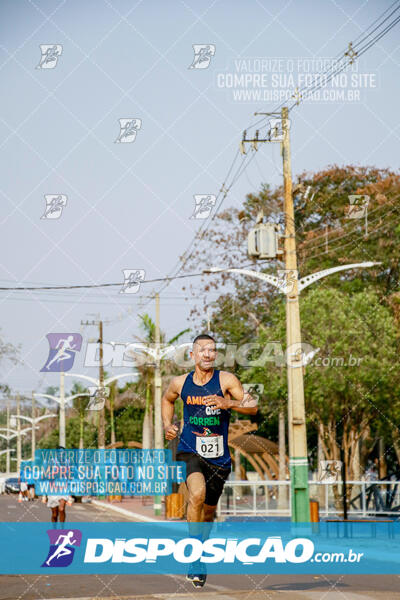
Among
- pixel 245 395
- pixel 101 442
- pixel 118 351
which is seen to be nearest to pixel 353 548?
pixel 245 395

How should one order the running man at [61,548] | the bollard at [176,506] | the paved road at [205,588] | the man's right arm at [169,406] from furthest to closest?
1. the bollard at [176,506]
2. the running man at [61,548]
3. the paved road at [205,588]
4. the man's right arm at [169,406]

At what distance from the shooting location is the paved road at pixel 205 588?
1055 cm

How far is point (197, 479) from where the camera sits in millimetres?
6586

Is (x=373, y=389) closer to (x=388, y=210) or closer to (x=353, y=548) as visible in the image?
(x=388, y=210)

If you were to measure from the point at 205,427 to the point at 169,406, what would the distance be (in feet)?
1.97

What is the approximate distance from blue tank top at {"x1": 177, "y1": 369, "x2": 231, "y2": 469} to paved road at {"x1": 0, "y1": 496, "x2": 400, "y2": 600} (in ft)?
Result: 11.6

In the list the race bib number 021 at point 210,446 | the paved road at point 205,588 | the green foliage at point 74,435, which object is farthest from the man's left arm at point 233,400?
the green foliage at point 74,435

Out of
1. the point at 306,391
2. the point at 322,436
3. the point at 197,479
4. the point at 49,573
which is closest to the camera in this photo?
the point at 197,479

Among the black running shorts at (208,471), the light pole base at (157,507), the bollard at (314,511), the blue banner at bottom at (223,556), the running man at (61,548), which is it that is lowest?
the light pole base at (157,507)

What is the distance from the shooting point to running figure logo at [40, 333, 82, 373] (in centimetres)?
3367

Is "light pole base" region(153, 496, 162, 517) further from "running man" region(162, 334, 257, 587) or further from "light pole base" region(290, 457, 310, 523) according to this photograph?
"running man" region(162, 334, 257, 587)

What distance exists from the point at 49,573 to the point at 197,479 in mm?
8862

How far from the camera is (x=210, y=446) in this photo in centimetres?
672

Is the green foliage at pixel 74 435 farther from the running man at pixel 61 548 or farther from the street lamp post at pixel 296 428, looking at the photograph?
the running man at pixel 61 548
